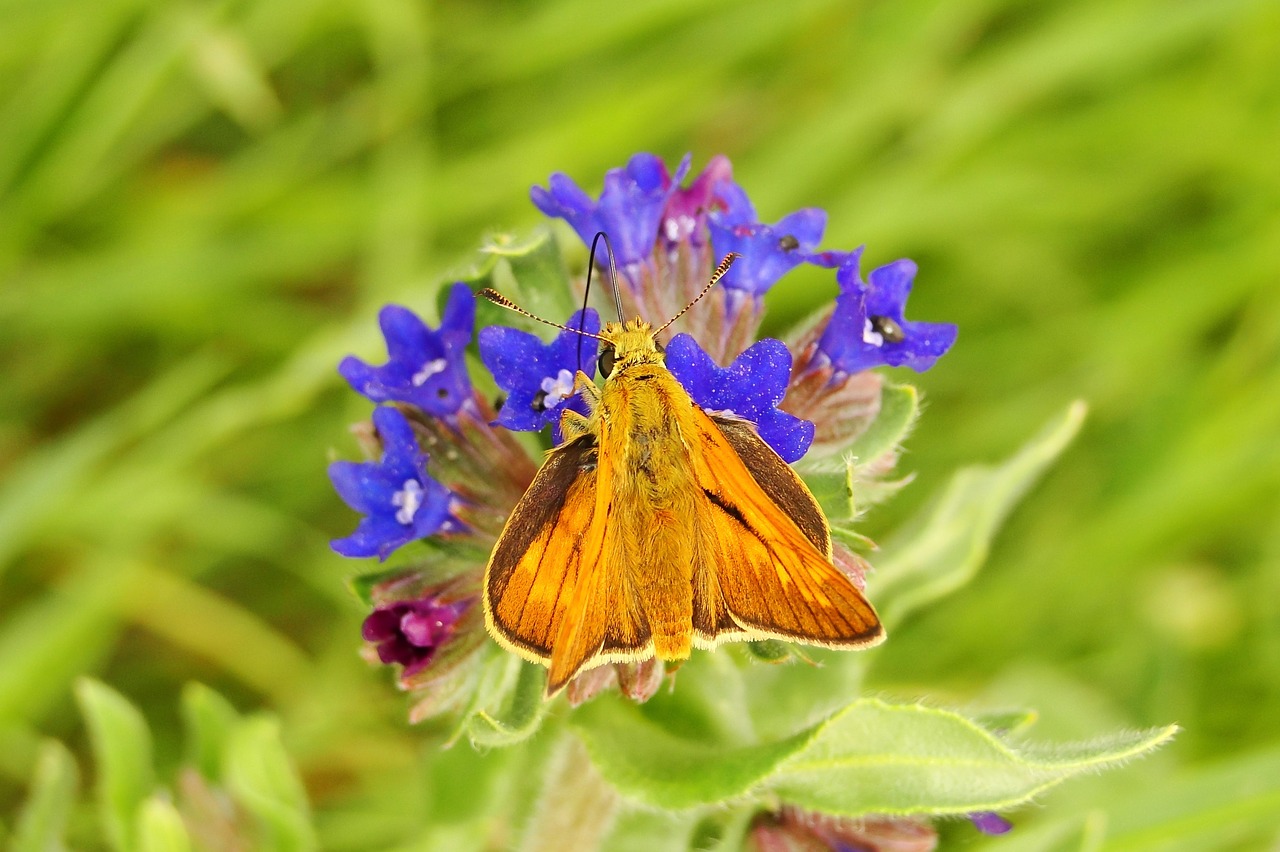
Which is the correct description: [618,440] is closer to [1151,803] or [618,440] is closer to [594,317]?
[594,317]

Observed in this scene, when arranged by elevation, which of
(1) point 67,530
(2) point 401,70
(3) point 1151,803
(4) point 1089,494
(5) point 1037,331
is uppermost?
(2) point 401,70

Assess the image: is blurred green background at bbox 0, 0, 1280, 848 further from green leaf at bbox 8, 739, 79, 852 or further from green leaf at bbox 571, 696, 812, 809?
green leaf at bbox 571, 696, 812, 809

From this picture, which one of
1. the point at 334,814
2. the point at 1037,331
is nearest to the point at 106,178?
the point at 334,814

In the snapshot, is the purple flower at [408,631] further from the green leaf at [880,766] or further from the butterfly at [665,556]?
the green leaf at [880,766]

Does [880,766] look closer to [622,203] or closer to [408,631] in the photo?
[408,631]

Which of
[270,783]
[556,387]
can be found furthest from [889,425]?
[270,783]
